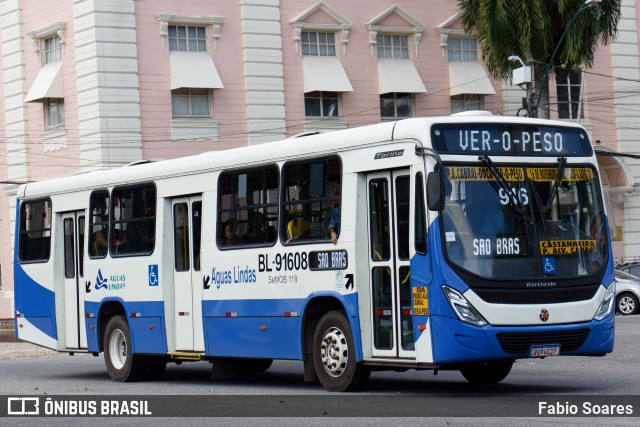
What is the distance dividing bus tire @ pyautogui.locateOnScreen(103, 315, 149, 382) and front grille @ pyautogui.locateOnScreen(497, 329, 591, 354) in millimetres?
7186

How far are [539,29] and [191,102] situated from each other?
1010 cm

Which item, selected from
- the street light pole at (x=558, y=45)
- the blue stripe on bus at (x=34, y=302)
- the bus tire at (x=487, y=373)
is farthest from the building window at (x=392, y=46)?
the bus tire at (x=487, y=373)

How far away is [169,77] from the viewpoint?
130ft

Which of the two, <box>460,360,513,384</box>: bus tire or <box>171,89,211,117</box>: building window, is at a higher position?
<box>171,89,211,117</box>: building window

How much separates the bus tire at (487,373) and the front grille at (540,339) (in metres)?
1.73

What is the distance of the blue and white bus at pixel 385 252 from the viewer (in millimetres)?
14609

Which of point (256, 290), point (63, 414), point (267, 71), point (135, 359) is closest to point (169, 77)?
point (267, 71)

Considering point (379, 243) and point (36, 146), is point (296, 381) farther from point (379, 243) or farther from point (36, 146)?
point (36, 146)

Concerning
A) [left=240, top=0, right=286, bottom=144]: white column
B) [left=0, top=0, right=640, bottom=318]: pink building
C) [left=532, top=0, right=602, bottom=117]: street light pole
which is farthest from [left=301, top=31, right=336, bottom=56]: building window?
[left=532, top=0, right=602, bottom=117]: street light pole

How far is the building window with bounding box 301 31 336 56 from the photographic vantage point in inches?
1654

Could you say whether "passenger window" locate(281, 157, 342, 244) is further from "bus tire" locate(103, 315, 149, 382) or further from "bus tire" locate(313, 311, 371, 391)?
"bus tire" locate(103, 315, 149, 382)

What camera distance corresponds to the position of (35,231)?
74.1 ft

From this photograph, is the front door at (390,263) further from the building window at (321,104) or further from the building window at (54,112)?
the building window at (321,104)

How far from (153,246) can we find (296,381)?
2860 millimetres
